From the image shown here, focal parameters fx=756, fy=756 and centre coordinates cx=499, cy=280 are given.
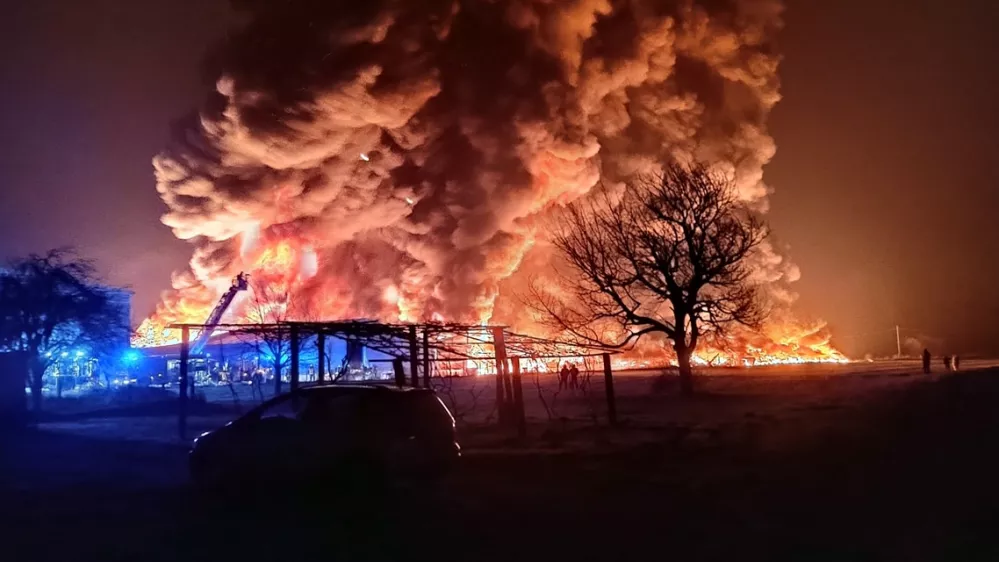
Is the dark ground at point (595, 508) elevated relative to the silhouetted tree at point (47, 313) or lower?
lower

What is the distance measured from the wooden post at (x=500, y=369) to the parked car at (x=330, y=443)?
226 inches

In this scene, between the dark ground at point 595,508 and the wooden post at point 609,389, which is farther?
the wooden post at point 609,389

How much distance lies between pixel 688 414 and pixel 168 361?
3799 cm

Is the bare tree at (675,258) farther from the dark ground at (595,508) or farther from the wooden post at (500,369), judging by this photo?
the dark ground at (595,508)

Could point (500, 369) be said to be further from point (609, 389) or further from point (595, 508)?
point (595, 508)

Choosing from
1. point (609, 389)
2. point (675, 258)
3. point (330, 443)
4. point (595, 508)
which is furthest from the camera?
point (675, 258)

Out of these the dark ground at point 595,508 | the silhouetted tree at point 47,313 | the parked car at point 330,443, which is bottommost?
the dark ground at point 595,508

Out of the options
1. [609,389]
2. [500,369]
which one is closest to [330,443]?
[500,369]

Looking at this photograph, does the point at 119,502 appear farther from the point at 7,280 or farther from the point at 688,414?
the point at 7,280

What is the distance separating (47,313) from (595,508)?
28522 mm

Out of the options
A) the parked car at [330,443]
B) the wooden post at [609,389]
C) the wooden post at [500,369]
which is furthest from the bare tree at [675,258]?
the parked car at [330,443]

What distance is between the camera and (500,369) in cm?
1838

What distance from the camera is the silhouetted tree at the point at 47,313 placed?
29.4 metres

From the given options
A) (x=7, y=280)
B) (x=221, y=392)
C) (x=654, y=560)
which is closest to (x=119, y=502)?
(x=654, y=560)
